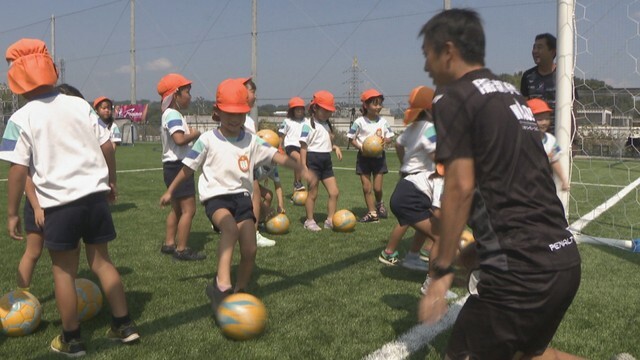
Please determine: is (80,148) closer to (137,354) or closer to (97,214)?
(97,214)

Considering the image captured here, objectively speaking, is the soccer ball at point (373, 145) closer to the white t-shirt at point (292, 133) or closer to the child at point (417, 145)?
the white t-shirt at point (292, 133)

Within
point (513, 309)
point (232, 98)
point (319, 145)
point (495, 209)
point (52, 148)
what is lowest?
point (513, 309)

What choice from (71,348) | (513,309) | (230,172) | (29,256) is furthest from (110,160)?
(513,309)

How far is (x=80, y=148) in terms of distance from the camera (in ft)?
12.3

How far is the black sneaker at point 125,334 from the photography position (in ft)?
13.0

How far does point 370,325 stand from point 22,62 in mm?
3120

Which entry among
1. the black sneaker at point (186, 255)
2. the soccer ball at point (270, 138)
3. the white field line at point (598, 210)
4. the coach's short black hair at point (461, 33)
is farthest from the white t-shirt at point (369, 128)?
the coach's short black hair at point (461, 33)

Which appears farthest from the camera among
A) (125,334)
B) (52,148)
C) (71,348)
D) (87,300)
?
(87,300)

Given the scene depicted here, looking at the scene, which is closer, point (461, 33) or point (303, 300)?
point (461, 33)

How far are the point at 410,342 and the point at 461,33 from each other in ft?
8.03

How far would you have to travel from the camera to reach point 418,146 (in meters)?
5.25

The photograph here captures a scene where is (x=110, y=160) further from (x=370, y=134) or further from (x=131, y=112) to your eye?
(x=131, y=112)

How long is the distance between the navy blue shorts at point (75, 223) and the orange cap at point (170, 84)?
8.89ft

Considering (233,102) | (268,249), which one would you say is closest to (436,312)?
(233,102)
